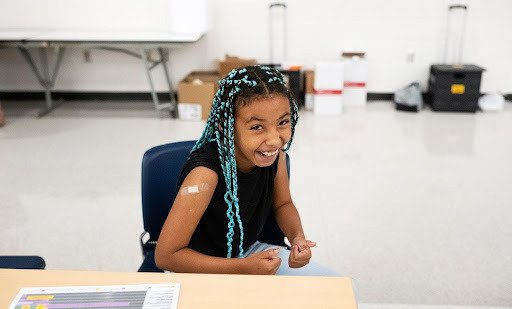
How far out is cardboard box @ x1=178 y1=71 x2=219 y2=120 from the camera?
407cm

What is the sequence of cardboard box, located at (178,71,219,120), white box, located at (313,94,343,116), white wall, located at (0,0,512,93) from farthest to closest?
1. white wall, located at (0,0,512,93)
2. white box, located at (313,94,343,116)
3. cardboard box, located at (178,71,219,120)

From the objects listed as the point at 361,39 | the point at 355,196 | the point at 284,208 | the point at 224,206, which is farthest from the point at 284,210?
the point at 361,39

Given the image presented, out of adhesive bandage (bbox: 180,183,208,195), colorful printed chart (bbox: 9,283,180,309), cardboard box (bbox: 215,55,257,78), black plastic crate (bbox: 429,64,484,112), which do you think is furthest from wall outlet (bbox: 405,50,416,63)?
colorful printed chart (bbox: 9,283,180,309)

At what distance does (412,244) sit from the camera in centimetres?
222

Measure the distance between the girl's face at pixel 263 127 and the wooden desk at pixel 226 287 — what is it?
341 millimetres

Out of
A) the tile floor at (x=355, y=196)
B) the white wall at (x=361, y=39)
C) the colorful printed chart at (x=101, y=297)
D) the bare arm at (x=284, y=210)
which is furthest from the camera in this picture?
the white wall at (x=361, y=39)

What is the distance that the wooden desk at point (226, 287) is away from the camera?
2.62ft

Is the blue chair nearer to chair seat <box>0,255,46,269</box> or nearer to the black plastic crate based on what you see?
chair seat <box>0,255,46,269</box>

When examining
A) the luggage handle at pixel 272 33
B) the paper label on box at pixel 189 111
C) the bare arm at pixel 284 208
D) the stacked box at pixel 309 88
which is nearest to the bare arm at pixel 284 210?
the bare arm at pixel 284 208

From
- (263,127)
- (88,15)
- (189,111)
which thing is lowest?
(189,111)

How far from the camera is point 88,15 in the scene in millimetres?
4508

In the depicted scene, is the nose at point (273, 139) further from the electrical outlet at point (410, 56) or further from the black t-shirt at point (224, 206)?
the electrical outlet at point (410, 56)

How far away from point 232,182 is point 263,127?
17 cm

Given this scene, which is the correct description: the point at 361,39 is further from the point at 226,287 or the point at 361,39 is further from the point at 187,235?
the point at 226,287
